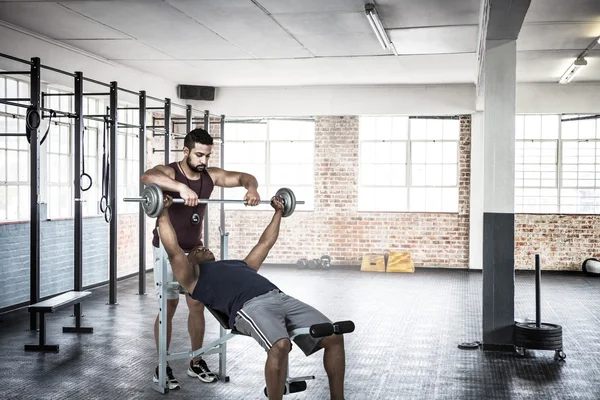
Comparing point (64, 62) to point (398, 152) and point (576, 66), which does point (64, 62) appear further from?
point (576, 66)

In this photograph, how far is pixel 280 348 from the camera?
3.30 m

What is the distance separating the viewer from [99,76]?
7.93 meters

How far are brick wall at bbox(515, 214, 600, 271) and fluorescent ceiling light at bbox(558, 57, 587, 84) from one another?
80.1 inches

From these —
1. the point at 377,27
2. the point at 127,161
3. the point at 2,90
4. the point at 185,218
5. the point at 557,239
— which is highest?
the point at 377,27

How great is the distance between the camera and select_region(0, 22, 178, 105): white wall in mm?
6371

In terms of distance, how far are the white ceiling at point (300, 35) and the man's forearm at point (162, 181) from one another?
2032mm

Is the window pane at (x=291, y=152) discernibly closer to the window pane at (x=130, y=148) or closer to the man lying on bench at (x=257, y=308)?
the window pane at (x=130, y=148)

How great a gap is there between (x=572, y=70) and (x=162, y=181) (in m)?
6.26

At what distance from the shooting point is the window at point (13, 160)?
→ 21.7 feet

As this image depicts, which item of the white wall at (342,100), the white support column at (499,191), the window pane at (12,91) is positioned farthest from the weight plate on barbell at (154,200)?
the white wall at (342,100)

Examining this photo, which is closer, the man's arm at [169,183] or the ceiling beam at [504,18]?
the man's arm at [169,183]

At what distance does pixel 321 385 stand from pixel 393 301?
11.0 feet

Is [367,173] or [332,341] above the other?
[367,173]

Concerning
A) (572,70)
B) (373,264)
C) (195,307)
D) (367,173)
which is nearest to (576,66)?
(572,70)
